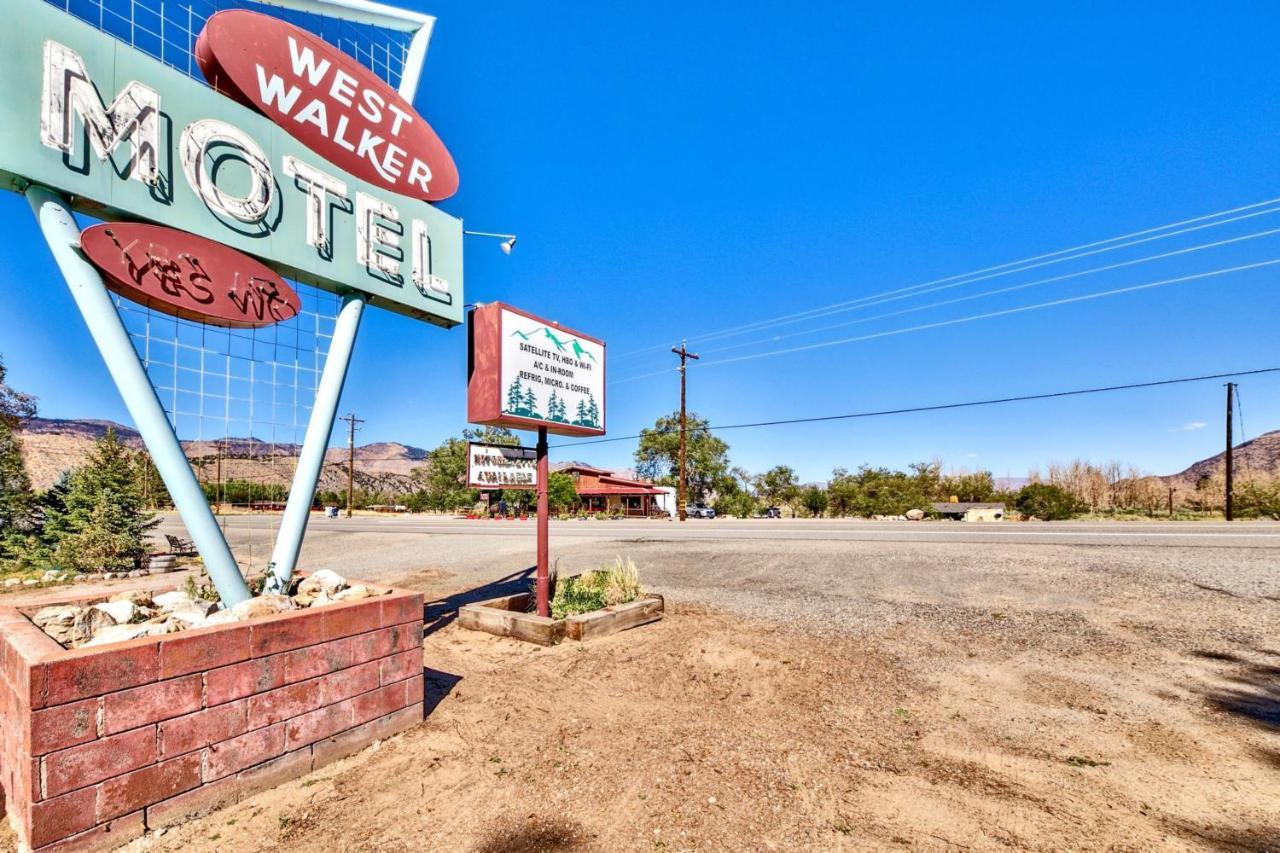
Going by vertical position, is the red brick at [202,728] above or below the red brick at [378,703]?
above

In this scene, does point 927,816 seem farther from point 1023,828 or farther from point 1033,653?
point 1033,653

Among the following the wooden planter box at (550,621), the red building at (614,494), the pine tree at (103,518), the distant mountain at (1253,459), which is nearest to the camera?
the wooden planter box at (550,621)

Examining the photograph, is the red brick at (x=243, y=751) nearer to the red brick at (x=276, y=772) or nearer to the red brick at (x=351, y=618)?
the red brick at (x=276, y=772)

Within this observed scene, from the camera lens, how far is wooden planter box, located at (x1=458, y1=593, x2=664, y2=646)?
6.40 m

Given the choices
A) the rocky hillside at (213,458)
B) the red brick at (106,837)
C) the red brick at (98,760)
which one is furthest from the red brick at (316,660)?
the rocky hillside at (213,458)

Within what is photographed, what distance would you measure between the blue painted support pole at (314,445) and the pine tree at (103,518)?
11092 mm

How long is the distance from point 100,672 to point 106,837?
0.81 metres

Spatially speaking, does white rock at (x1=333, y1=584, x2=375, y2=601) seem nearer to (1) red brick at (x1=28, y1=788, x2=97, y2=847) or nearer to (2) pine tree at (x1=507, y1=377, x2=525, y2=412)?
(1) red brick at (x1=28, y1=788, x2=97, y2=847)

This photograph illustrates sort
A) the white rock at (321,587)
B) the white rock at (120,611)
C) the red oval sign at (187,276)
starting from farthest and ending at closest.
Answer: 1. the white rock at (321,587)
2. the red oval sign at (187,276)
3. the white rock at (120,611)

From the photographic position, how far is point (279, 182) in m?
4.76

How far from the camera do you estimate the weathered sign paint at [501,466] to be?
22.4 ft

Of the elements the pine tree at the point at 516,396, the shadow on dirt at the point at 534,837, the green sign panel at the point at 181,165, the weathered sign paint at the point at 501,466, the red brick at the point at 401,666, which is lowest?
the shadow on dirt at the point at 534,837

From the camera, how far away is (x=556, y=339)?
7.21 m

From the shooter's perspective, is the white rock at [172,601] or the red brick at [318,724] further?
the white rock at [172,601]
